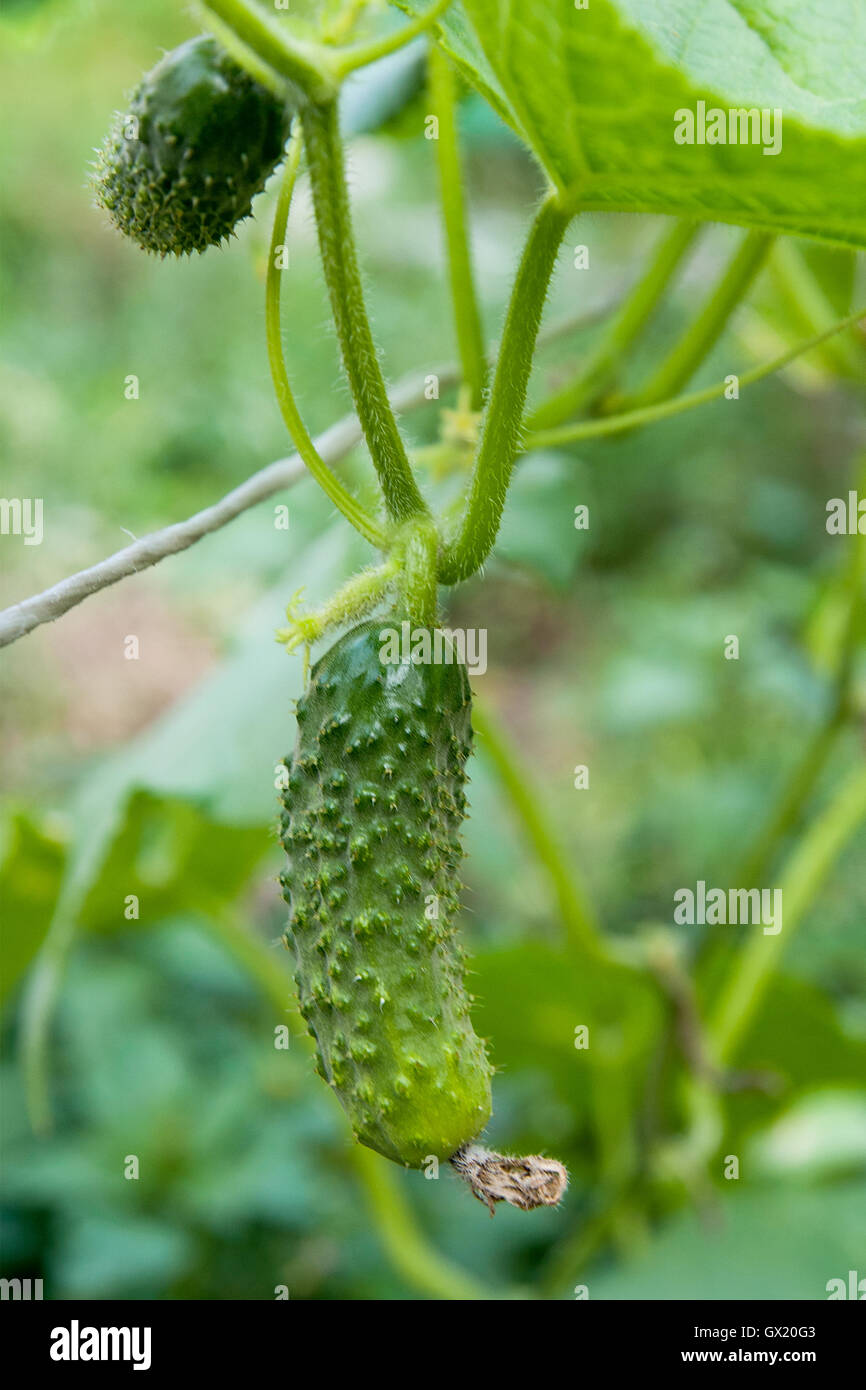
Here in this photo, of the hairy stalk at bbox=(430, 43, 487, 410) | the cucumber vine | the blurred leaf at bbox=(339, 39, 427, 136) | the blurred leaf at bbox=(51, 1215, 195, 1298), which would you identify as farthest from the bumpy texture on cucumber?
the blurred leaf at bbox=(51, 1215, 195, 1298)

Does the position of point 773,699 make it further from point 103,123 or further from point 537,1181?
point 103,123

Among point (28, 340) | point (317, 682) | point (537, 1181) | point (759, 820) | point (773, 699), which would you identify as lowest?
point (537, 1181)

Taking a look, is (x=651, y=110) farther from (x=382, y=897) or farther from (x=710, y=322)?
(x=710, y=322)

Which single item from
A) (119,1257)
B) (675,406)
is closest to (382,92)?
(675,406)

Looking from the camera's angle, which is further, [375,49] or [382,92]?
[382,92]

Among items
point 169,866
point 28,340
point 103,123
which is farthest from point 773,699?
point 103,123

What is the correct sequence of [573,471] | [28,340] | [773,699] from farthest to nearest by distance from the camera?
[28,340], [773,699], [573,471]

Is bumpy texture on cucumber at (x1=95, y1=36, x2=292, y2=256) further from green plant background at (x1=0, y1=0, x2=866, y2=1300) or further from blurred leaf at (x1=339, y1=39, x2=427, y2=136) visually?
blurred leaf at (x1=339, y1=39, x2=427, y2=136)
